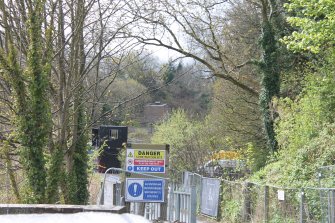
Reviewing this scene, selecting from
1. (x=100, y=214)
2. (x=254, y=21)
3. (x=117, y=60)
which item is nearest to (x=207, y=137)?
(x=254, y=21)

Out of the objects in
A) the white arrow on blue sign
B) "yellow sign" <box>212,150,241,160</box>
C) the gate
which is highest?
"yellow sign" <box>212,150,241,160</box>

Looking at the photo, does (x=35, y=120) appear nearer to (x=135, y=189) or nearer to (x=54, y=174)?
(x=54, y=174)

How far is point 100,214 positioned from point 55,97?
8.57 m

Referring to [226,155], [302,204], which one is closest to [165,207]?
[302,204]

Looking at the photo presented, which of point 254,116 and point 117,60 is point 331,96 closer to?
point 117,60

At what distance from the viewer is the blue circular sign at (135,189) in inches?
642

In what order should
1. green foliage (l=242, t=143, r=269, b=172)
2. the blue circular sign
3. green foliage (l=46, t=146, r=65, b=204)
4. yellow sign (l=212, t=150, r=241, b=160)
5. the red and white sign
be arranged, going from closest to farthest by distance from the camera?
green foliage (l=46, t=146, r=65, b=204) < the blue circular sign < the red and white sign < green foliage (l=242, t=143, r=269, b=172) < yellow sign (l=212, t=150, r=241, b=160)

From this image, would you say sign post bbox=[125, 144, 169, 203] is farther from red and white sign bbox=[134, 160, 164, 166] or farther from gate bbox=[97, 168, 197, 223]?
gate bbox=[97, 168, 197, 223]

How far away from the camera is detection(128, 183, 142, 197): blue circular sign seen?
1630cm

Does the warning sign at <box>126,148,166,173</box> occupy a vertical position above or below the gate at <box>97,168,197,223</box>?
above

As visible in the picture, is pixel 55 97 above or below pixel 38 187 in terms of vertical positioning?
above

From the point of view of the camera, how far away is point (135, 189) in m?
16.3

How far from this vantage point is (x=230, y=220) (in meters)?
20.3

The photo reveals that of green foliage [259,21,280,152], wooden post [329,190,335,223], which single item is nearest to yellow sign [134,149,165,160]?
wooden post [329,190,335,223]
